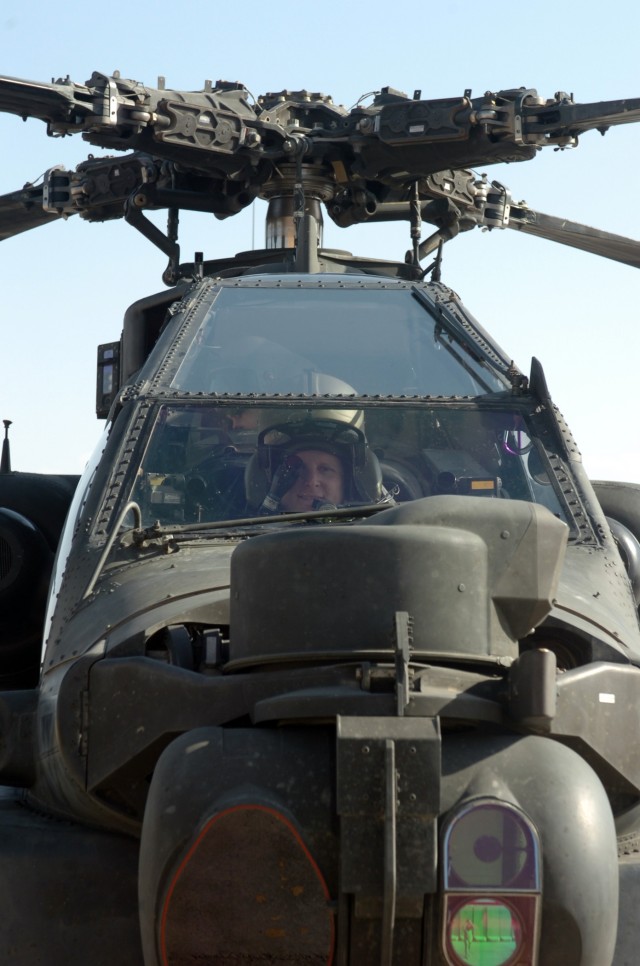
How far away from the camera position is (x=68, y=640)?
153 inches

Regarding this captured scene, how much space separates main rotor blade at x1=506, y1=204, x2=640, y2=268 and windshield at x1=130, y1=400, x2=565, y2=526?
4.55 meters

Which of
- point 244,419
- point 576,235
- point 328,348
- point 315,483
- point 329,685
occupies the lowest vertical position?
point 329,685

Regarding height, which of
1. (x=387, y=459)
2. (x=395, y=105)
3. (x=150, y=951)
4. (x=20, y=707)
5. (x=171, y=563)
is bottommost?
(x=150, y=951)

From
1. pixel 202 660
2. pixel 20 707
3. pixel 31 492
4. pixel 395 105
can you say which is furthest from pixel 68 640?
pixel 395 105

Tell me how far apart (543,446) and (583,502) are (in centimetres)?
27

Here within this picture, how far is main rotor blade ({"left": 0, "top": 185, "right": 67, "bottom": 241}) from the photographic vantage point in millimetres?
9375

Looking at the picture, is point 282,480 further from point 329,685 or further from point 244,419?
point 329,685

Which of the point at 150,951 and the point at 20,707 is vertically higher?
the point at 20,707

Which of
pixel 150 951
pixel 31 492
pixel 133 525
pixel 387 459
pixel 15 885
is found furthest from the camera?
pixel 31 492

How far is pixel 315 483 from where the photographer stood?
4.61m

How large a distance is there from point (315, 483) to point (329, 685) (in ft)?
5.23

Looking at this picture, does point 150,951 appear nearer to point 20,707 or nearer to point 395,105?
point 20,707

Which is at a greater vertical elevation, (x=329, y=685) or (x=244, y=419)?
(x=244, y=419)

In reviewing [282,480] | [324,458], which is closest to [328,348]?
[324,458]
